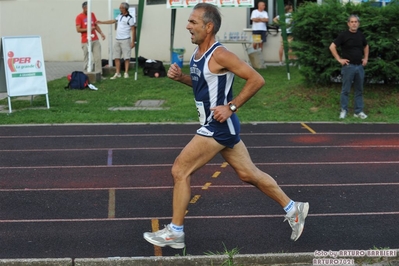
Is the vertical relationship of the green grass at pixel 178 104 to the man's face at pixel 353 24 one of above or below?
below

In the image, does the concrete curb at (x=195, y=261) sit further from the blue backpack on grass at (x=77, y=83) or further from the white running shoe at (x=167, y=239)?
the blue backpack on grass at (x=77, y=83)

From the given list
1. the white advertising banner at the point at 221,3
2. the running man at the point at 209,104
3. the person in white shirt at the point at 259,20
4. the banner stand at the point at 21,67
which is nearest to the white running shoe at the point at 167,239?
the running man at the point at 209,104

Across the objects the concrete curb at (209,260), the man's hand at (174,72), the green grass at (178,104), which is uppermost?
the man's hand at (174,72)

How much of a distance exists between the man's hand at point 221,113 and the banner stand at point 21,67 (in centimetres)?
945

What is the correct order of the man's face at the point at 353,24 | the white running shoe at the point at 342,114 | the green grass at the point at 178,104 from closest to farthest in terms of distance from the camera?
the man's face at the point at 353,24
the green grass at the point at 178,104
the white running shoe at the point at 342,114

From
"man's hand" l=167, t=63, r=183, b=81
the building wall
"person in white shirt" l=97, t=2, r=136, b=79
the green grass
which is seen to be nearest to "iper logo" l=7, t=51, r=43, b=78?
the green grass

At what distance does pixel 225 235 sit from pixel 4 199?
283 cm

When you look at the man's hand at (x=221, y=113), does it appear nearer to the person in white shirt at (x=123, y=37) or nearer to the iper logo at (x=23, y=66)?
the iper logo at (x=23, y=66)

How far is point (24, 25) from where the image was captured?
968 inches

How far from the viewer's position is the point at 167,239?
5977mm

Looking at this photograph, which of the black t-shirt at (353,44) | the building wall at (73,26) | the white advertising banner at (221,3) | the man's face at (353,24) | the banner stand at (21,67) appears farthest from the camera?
the building wall at (73,26)

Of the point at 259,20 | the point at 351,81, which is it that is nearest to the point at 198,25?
the point at 351,81

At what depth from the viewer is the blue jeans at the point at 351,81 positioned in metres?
13.8

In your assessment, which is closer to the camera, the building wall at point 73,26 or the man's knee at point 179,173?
the man's knee at point 179,173
